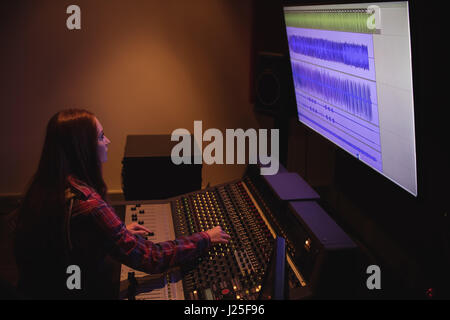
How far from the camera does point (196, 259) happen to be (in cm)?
135

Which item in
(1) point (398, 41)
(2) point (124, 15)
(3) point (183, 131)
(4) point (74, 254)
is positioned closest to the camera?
(1) point (398, 41)

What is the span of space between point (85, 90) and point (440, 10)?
2.59 metres

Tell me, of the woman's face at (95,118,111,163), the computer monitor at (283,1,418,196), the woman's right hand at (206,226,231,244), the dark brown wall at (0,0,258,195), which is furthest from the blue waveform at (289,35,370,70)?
the dark brown wall at (0,0,258,195)

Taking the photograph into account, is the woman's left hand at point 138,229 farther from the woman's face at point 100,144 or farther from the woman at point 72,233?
the woman's face at point 100,144

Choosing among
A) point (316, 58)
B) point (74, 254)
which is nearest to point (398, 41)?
point (316, 58)

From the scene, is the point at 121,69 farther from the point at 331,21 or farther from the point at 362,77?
the point at 362,77

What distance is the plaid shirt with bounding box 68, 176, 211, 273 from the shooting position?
4.24ft

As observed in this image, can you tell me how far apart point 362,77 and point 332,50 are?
8.3 inches

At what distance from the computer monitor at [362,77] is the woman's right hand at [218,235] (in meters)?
0.51

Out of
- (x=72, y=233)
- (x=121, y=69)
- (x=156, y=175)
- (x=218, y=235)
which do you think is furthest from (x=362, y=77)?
Result: (x=121, y=69)

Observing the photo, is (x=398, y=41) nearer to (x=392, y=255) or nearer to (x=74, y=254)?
(x=392, y=255)

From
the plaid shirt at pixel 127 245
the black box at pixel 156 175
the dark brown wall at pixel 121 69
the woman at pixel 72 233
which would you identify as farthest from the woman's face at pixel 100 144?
the dark brown wall at pixel 121 69

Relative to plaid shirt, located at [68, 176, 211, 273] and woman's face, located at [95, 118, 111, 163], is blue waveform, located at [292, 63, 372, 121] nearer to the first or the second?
plaid shirt, located at [68, 176, 211, 273]

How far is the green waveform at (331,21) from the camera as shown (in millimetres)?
1186
